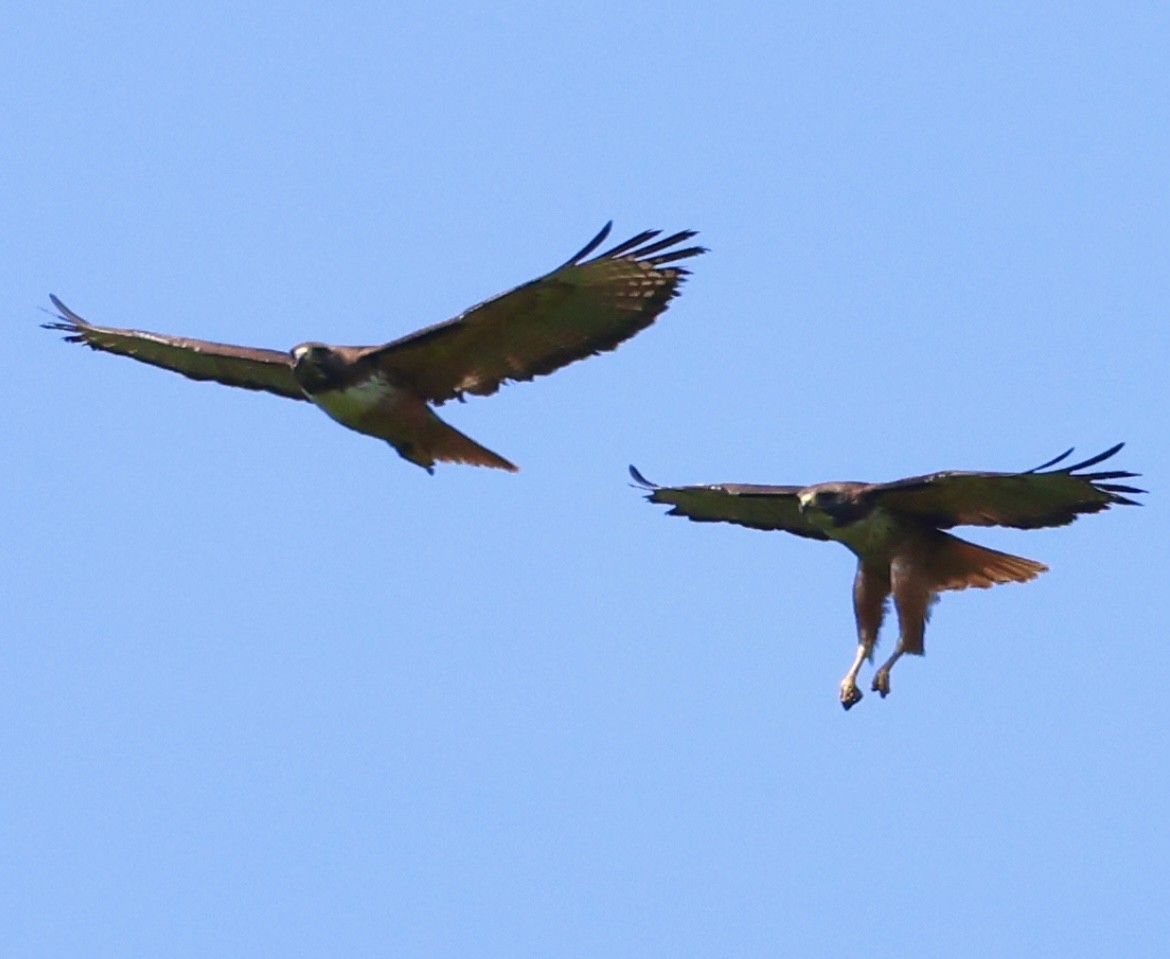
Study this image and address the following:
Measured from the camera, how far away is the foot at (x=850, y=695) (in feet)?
66.2

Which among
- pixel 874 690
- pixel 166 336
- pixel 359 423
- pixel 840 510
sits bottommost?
pixel 874 690

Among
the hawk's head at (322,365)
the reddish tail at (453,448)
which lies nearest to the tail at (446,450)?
the reddish tail at (453,448)

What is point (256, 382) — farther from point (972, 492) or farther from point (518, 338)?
point (972, 492)

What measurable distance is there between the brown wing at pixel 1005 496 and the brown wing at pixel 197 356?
5.11 m

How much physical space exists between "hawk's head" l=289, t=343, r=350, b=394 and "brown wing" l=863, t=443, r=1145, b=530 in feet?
13.2

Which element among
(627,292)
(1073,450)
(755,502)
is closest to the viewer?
(1073,450)

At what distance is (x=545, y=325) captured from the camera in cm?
2072

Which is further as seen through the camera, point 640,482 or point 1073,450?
point 640,482

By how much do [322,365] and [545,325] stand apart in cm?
170

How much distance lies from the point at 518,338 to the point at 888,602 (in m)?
3.39

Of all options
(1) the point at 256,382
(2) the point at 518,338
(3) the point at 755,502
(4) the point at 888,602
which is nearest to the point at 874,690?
(4) the point at 888,602

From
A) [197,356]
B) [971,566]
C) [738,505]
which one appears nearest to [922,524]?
[971,566]

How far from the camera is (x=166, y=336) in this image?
22.9 m

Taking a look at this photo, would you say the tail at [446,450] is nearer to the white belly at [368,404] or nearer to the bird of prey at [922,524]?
the white belly at [368,404]
